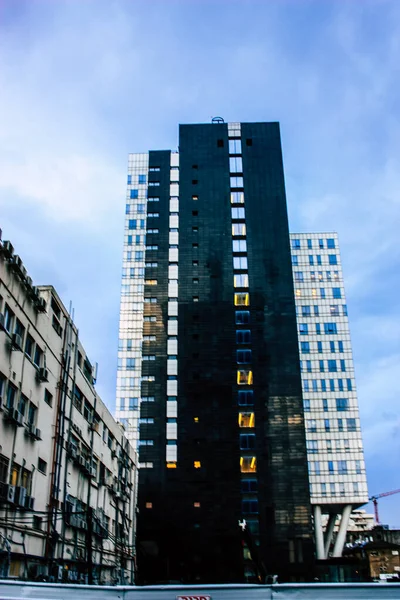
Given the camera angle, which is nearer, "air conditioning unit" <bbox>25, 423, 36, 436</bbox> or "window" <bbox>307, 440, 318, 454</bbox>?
"air conditioning unit" <bbox>25, 423, 36, 436</bbox>

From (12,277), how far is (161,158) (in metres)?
72.1

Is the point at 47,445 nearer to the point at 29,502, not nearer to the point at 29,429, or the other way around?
the point at 29,429

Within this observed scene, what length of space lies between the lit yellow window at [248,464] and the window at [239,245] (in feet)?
104

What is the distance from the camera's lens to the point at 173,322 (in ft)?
281

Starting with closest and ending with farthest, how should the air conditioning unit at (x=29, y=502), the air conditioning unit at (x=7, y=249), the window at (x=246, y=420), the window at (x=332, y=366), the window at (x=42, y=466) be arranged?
the air conditioning unit at (x=7, y=249), the air conditioning unit at (x=29, y=502), the window at (x=42, y=466), the window at (x=246, y=420), the window at (x=332, y=366)

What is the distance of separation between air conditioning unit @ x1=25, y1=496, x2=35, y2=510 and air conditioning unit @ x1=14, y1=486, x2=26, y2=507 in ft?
3.08

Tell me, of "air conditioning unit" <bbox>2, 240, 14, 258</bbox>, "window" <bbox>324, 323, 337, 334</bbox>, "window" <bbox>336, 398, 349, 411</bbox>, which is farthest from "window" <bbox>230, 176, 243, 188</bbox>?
"air conditioning unit" <bbox>2, 240, 14, 258</bbox>

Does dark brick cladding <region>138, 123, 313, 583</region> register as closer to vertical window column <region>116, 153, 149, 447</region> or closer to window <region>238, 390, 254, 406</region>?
window <region>238, 390, 254, 406</region>

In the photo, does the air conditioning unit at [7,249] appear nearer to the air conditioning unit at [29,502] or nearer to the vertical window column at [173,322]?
the air conditioning unit at [29,502]

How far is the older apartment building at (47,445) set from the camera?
2916 centimetres

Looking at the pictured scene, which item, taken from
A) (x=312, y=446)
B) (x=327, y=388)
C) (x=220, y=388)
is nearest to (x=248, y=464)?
(x=220, y=388)

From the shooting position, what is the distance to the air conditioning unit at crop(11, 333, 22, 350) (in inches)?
1167

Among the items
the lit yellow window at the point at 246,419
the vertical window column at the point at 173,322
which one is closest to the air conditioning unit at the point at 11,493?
the vertical window column at the point at 173,322

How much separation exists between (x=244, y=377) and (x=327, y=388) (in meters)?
22.6
